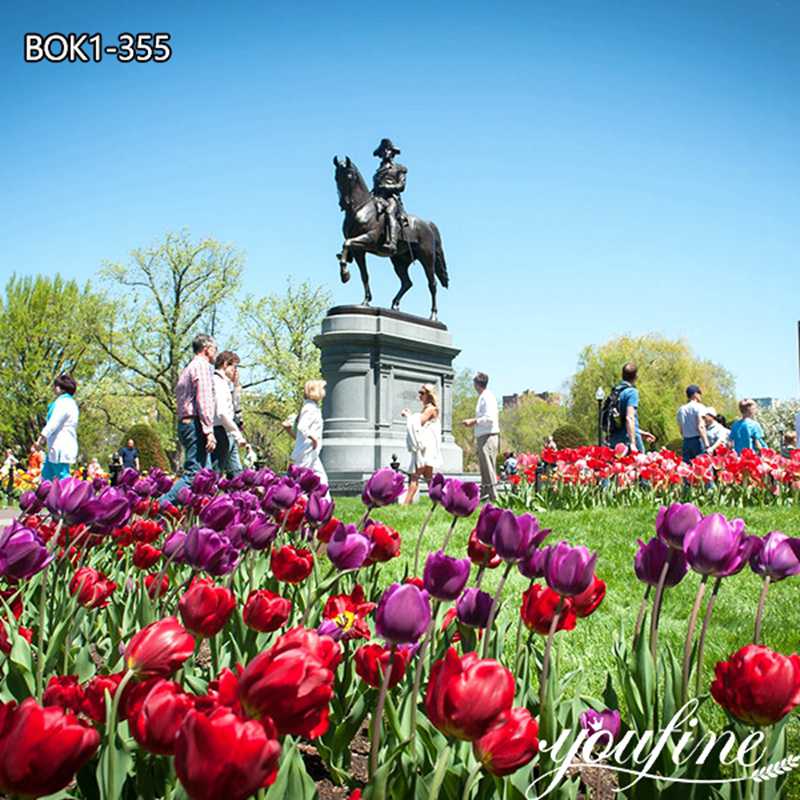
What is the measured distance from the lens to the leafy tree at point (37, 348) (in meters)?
39.8

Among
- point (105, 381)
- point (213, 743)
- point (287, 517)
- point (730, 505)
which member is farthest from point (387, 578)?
point (105, 381)

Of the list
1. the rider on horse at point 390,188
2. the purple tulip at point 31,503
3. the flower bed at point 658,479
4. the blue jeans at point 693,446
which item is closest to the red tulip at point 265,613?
the purple tulip at point 31,503

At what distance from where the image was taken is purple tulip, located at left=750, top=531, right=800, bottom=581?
178 cm

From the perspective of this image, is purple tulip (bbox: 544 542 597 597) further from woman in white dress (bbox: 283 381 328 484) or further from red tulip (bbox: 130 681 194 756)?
woman in white dress (bbox: 283 381 328 484)

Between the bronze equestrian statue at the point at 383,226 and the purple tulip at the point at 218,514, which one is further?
the bronze equestrian statue at the point at 383,226

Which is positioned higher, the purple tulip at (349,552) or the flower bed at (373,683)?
the purple tulip at (349,552)

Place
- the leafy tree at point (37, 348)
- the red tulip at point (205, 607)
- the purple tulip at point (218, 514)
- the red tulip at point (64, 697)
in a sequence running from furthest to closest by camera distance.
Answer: the leafy tree at point (37, 348), the purple tulip at point (218, 514), the red tulip at point (205, 607), the red tulip at point (64, 697)

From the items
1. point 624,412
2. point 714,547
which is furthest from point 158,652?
point 624,412

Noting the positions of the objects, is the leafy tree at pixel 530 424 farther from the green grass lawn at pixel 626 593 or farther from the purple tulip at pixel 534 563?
the purple tulip at pixel 534 563

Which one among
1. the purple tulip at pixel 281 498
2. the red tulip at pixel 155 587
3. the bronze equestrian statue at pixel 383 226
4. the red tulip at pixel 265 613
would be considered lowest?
the red tulip at pixel 155 587

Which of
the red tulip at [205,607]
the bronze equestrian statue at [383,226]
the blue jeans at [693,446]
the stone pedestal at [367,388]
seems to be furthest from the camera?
the bronze equestrian statue at [383,226]

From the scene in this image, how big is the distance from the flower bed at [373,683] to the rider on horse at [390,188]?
55.5 ft

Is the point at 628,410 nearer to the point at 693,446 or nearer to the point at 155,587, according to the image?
the point at 693,446

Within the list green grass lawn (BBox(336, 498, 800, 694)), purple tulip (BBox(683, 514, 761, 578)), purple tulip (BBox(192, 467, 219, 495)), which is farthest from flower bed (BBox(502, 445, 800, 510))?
purple tulip (BBox(683, 514, 761, 578))
